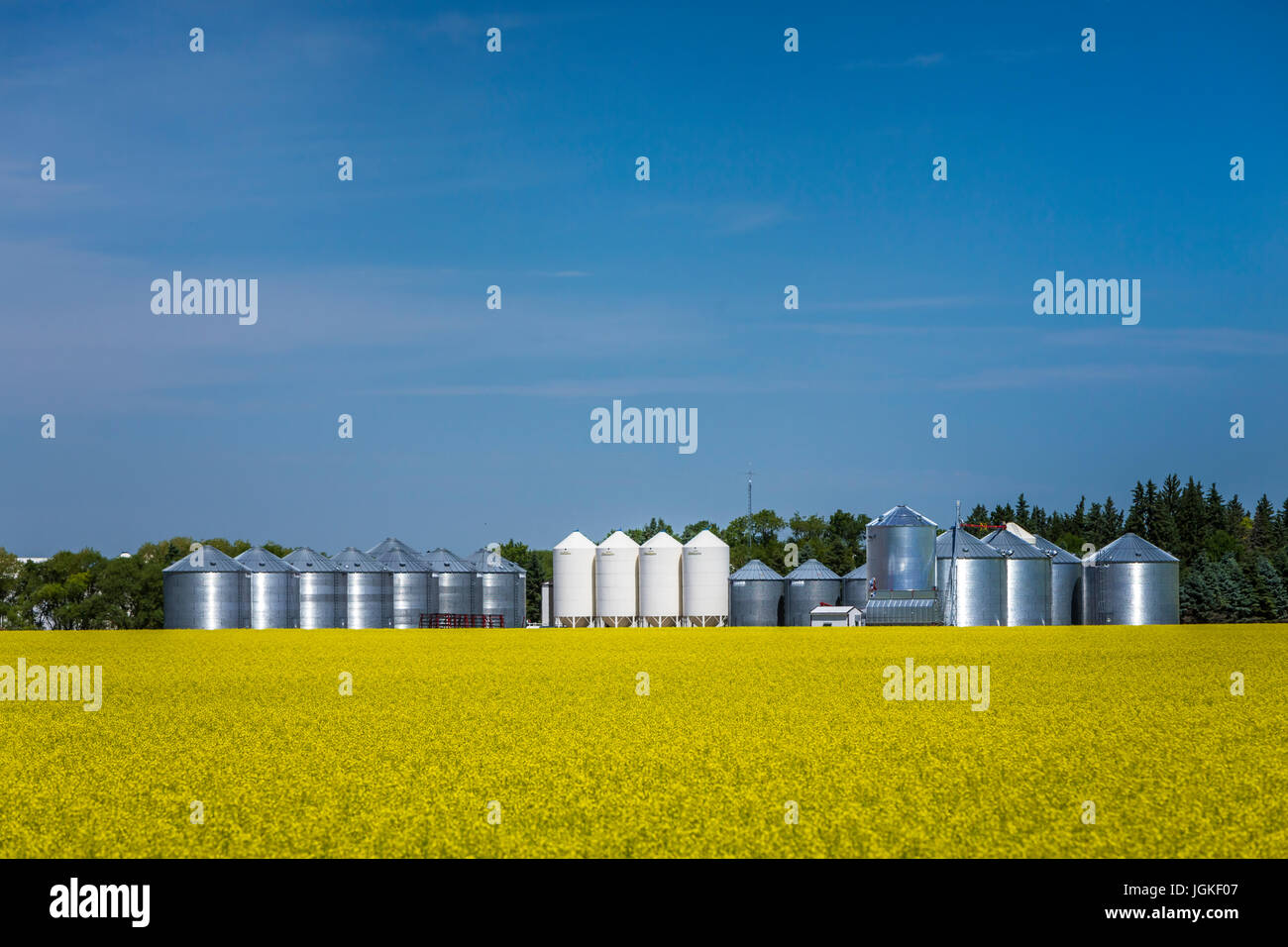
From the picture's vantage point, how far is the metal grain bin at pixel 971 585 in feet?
231

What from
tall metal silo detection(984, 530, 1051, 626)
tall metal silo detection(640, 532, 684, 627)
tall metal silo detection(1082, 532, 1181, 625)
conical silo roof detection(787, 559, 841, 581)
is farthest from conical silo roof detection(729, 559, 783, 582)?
tall metal silo detection(1082, 532, 1181, 625)

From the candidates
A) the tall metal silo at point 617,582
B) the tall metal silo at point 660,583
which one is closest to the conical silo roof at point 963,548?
Result: the tall metal silo at point 660,583

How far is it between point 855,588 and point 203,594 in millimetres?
36534

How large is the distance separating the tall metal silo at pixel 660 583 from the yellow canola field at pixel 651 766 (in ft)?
192

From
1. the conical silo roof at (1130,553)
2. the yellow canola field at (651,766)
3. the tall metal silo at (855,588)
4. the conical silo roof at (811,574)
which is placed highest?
the conical silo roof at (1130,553)

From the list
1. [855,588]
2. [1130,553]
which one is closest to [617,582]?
[855,588]

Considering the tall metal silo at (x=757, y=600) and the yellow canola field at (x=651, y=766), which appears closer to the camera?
the yellow canola field at (x=651, y=766)

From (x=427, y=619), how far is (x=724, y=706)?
59068 millimetres

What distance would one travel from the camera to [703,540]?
307 ft

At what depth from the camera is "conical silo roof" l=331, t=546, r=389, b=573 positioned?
8175 centimetres

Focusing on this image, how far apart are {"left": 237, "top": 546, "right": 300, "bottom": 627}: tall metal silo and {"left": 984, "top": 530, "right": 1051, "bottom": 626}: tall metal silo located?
38.9 m

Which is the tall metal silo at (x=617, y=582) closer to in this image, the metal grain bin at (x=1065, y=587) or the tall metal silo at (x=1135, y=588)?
the metal grain bin at (x=1065, y=587)

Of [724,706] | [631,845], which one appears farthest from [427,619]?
[631,845]
